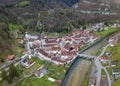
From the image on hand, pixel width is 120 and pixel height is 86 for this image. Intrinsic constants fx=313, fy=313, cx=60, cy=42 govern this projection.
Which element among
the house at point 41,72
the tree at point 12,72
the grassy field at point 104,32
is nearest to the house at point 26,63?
the house at point 41,72

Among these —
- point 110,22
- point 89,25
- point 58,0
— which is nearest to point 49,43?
point 89,25

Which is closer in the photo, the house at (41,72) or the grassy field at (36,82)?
the grassy field at (36,82)

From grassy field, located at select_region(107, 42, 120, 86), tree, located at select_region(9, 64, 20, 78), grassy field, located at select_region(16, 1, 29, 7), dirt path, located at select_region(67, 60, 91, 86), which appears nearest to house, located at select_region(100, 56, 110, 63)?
grassy field, located at select_region(107, 42, 120, 86)

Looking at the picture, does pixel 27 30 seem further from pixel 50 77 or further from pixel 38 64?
pixel 50 77

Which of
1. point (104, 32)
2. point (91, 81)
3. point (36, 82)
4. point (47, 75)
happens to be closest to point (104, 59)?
point (91, 81)

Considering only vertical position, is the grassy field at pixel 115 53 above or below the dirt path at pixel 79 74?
above

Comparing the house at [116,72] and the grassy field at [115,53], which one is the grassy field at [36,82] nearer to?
the house at [116,72]

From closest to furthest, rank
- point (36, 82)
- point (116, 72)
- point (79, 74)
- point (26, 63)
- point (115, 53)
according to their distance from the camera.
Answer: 1. point (36, 82)
2. point (116, 72)
3. point (79, 74)
4. point (26, 63)
5. point (115, 53)

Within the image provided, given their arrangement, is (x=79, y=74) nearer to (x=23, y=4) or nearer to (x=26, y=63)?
(x=26, y=63)
